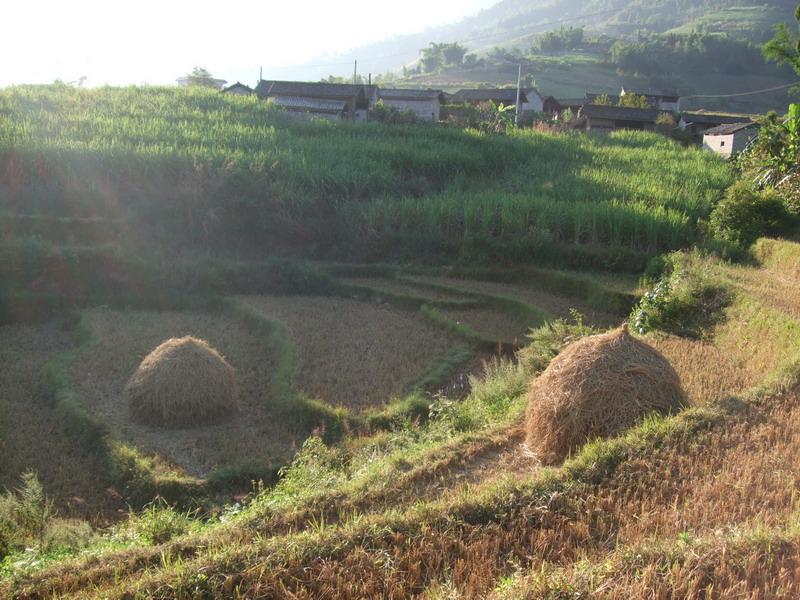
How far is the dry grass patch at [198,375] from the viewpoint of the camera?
23.4 ft

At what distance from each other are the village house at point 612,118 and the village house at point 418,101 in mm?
7389

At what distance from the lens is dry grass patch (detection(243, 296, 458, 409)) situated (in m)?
8.63

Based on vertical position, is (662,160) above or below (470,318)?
above

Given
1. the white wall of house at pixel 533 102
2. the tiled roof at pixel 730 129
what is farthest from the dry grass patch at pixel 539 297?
the white wall of house at pixel 533 102

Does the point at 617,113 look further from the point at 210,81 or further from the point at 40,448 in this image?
the point at 40,448

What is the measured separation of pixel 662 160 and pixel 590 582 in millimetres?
19922

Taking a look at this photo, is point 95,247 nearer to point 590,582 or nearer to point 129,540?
point 129,540

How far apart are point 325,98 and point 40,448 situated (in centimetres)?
2687

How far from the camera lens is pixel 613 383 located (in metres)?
5.56

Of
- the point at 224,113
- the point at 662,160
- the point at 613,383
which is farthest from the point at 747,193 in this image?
the point at 224,113

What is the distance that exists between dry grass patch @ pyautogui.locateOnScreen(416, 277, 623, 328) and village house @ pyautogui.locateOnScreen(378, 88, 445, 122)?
75.9 ft

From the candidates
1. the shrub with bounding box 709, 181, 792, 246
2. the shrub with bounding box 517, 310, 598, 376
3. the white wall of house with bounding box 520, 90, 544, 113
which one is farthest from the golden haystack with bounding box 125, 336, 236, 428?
the white wall of house with bounding box 520, 90, 544, 113

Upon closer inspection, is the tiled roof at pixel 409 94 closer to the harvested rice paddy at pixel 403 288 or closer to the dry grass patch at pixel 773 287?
the harvested rice paddy at pixel 403 288

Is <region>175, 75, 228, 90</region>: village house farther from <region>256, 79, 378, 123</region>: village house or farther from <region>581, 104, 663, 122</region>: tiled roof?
<region>581, 104, 663, 122</region>: tiled roof
